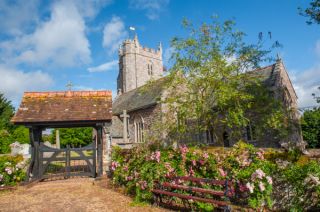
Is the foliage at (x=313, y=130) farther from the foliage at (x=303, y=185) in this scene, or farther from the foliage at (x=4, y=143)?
the foliage at (x=4, y=143)

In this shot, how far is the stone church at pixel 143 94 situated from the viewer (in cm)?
1712

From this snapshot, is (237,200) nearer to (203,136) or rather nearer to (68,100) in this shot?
(68,100)

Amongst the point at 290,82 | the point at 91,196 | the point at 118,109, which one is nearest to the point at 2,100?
the point at 118,109

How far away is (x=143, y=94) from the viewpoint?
2712cm

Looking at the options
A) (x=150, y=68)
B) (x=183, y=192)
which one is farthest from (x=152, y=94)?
(x=150, y=68)

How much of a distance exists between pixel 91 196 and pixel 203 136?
1583 cm

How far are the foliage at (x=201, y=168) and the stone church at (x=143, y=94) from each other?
4.47 meters

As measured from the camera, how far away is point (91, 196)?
8164 millimetres

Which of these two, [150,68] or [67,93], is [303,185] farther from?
[150,68]

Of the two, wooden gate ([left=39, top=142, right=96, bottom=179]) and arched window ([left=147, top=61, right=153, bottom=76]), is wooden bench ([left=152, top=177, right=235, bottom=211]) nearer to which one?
wooden gate ([left=39, top=142, right=96, bottom=179])

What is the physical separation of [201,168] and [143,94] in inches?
825

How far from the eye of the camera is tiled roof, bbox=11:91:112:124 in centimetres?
1079

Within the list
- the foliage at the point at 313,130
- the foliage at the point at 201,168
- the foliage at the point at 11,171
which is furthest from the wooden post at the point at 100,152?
the foliage at the point at 313,130

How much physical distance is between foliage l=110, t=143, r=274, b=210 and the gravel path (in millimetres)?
650
